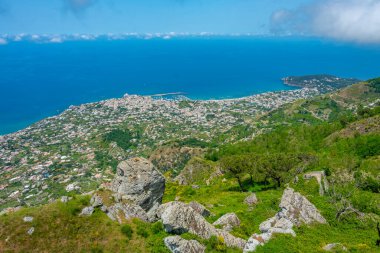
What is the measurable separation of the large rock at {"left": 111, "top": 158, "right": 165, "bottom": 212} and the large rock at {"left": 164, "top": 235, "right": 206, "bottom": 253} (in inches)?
274

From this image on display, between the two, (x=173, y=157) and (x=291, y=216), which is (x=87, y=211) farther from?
(x=173, y=157)

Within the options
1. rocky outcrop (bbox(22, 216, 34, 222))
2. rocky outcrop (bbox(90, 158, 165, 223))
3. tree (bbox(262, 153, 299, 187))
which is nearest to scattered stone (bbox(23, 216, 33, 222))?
rocky outcrop (bbox(22, 216, 34, 222))

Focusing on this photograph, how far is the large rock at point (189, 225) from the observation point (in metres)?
19.0

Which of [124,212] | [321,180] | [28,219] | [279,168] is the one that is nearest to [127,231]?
[124,212]

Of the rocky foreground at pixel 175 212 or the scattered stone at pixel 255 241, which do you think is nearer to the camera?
the scattered stone at pixel 255 241

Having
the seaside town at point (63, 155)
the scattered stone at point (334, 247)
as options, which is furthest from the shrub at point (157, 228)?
the seaside town at point (63, 155)

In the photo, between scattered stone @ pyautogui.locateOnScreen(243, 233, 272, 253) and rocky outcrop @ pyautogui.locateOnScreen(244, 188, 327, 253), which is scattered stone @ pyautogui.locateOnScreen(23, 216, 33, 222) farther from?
rocky outcrop @ pyautogui.locateOnScreen(244, 188, 327, 253)

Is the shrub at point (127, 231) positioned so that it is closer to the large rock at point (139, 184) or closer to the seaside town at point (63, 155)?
the large rock at point (139, 184)

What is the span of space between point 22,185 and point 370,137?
130756 mm

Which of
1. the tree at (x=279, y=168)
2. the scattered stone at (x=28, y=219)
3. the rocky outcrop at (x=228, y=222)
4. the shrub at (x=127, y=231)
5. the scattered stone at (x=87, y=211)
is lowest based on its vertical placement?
the tree at (x=279, y=168)

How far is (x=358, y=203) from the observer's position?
2488cm

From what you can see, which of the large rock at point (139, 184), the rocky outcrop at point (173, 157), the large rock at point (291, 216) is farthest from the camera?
the rocky outcrop at point (173, 157)

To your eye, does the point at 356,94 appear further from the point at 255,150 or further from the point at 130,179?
the point at 130,179

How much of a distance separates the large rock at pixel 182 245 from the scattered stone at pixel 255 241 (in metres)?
2.74
